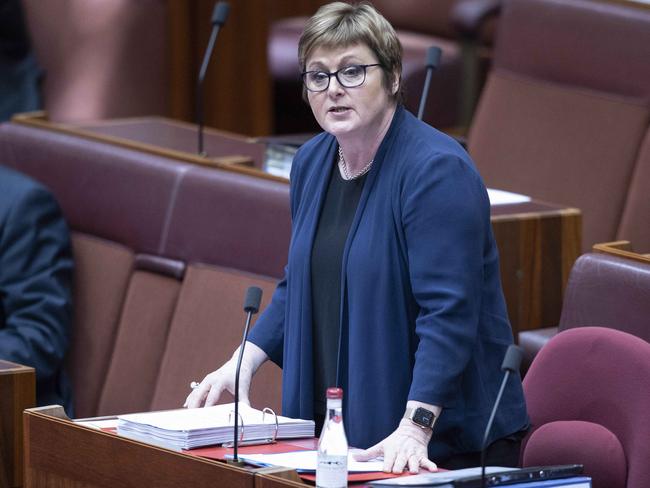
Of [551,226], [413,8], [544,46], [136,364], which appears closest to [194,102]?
[413,8]

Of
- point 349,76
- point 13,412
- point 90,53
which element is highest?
point 349,76

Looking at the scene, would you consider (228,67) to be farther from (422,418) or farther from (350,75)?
(422,418)

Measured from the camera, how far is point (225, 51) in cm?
477

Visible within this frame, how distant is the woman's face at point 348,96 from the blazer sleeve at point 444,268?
12cm

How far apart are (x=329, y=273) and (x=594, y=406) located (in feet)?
1.45

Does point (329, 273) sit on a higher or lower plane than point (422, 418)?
higher

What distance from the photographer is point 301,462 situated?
183cm

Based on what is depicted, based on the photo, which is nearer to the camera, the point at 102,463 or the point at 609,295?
the point at 102,463

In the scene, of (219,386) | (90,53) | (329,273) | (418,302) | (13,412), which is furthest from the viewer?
(90,53)

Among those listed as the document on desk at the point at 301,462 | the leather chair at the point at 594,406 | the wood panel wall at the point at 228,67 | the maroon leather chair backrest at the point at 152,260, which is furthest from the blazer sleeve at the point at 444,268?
the wood panel wall at the point at 228,67

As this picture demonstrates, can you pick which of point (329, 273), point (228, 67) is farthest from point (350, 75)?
point (228, 67)

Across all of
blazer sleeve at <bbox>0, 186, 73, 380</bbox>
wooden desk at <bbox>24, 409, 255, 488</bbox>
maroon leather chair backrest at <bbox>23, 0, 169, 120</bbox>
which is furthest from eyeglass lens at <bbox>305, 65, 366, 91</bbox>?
maroon leather chair backrest at <bbox>23, 0, 169, 120</bbox>

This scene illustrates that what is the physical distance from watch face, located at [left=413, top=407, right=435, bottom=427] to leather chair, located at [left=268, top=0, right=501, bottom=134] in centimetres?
235

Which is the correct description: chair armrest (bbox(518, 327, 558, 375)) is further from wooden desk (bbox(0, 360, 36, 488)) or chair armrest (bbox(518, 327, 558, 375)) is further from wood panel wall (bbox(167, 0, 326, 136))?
wood panel wall (bbox(167, 0, 326, 136))
